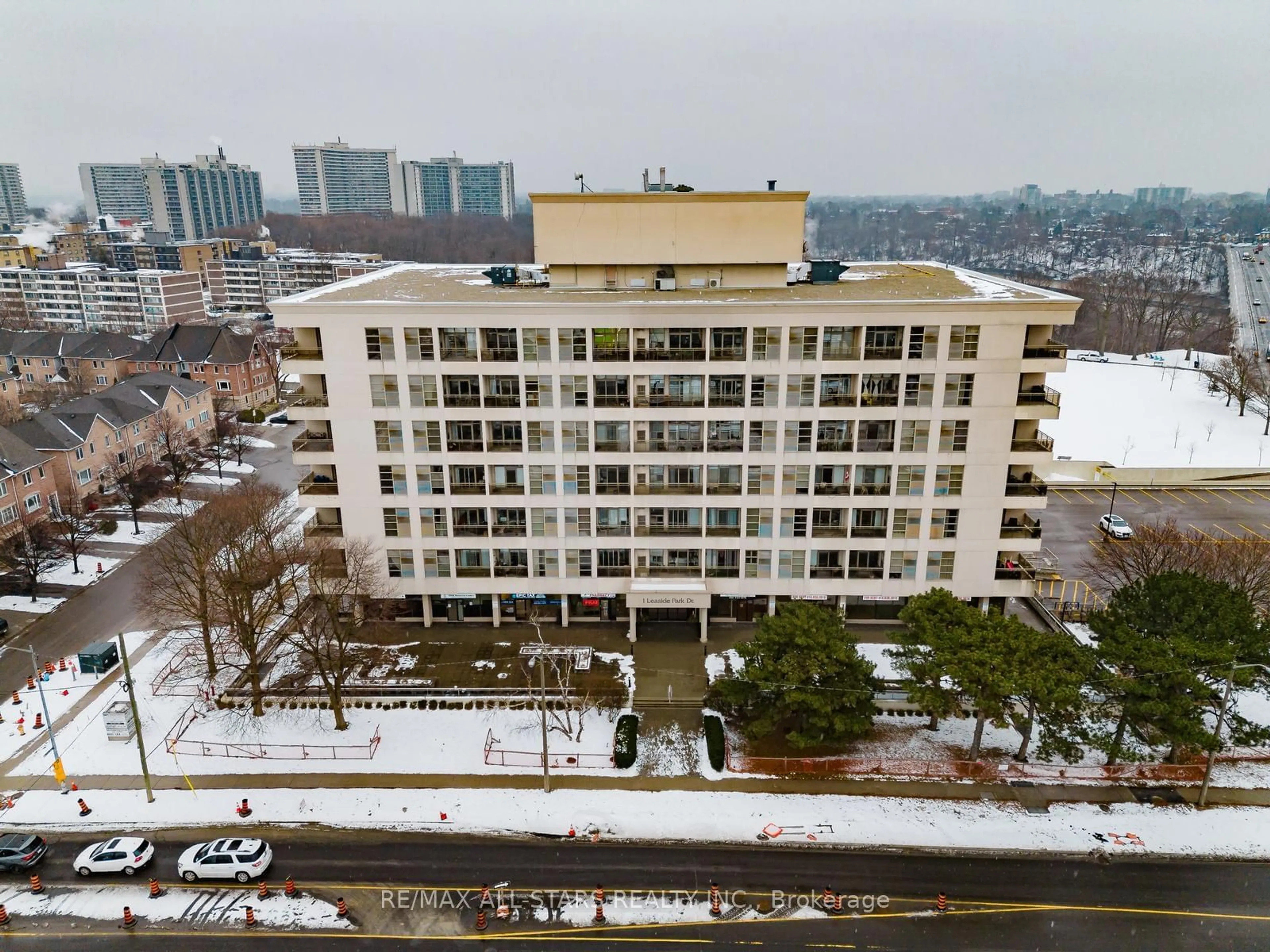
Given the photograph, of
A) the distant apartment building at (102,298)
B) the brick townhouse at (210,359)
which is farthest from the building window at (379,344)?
the distant apartment building at (102,298)

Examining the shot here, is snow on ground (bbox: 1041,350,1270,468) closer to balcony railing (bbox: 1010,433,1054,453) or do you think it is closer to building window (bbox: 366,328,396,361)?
balcony railing (bbox: 1010,433,1054,453)

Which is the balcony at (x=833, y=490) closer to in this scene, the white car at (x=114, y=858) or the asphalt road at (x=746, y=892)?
the asphalt road at (x=746, y=892)

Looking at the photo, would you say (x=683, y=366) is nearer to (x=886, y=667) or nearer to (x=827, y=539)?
(x=827, y=539)

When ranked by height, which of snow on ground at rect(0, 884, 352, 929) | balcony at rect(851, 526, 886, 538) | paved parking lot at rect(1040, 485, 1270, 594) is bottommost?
snow on ground at rect(0, 884, 352, 929)

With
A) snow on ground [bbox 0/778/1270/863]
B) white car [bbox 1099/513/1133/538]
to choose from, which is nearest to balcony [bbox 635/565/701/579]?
snow on ground [bbox 0/778/1270/863]

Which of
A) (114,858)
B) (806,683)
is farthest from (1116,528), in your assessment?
(114,858)

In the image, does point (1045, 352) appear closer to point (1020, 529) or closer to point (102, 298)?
point (1020, 529)
